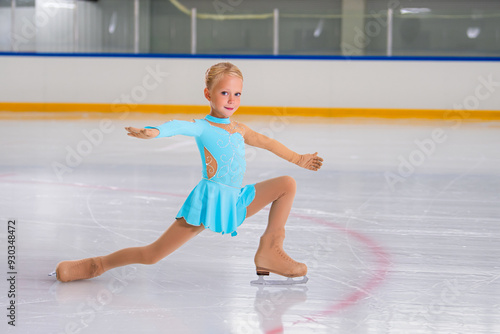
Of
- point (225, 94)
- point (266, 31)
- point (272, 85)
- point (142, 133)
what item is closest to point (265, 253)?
point (225, 94)

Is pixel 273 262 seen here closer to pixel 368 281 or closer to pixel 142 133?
pixel 368 281

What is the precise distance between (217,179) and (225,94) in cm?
26

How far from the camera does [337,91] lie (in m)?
11.2

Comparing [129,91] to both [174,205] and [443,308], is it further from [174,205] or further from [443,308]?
[443,308]

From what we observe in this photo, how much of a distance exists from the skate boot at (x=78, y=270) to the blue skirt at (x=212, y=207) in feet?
1.17

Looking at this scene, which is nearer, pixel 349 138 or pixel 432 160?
pixel 432 160

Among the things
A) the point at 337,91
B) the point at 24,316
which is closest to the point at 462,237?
the point at 24,316

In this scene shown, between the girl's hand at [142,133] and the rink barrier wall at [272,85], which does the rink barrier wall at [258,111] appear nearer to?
the rink barrier wall at [272,85]

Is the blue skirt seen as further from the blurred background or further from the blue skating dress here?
the blurred background

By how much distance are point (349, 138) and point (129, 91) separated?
4834 mm

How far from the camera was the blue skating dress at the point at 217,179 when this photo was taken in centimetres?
223

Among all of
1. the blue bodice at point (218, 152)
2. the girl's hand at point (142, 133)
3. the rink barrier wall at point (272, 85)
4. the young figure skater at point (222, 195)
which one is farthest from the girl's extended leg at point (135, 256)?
the rink barrier wall at point (272, 85)

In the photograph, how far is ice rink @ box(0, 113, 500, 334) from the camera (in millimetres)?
2066

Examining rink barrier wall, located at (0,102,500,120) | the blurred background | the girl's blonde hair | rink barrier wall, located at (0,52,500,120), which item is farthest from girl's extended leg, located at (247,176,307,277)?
rink barrier wall, located at (0,52,500,120)
